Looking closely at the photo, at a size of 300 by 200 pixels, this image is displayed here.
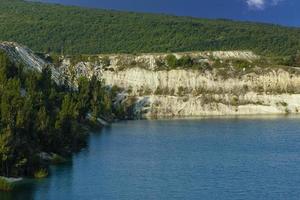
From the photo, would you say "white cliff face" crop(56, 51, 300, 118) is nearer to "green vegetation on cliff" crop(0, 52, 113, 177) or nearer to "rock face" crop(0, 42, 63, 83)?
"rock face" crop(0, 42, 63, 83)

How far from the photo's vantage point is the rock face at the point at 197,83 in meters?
123

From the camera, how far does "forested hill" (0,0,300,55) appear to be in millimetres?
168875

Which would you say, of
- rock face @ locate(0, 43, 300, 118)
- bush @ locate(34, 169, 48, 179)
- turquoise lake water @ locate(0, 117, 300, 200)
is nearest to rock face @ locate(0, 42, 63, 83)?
rock face @ locate(0, 43, 300, 118)

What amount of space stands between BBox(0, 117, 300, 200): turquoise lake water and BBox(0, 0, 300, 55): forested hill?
82450mm

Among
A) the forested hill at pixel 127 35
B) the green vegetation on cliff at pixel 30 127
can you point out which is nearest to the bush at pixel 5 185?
the green vegetation on cliff at pixel 30 127

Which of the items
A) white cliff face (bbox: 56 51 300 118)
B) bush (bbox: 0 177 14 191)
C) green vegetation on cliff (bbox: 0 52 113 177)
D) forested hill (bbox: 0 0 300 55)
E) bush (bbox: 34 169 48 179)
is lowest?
bush (bbox: 0 177 14 191)

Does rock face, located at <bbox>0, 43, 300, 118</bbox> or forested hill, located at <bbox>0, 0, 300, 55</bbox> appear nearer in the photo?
rock face, located at <bbox>0, 43, 300, 118</bbox>

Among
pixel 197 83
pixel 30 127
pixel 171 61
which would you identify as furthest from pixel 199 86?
pixel 30 127

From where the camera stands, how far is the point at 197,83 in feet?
424

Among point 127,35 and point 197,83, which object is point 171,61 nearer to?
point 197,83

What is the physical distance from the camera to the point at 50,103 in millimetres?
66625

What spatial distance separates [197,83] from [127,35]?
163 ft

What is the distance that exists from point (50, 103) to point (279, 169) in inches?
911

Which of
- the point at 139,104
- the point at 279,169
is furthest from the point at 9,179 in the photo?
the point at 139,104
